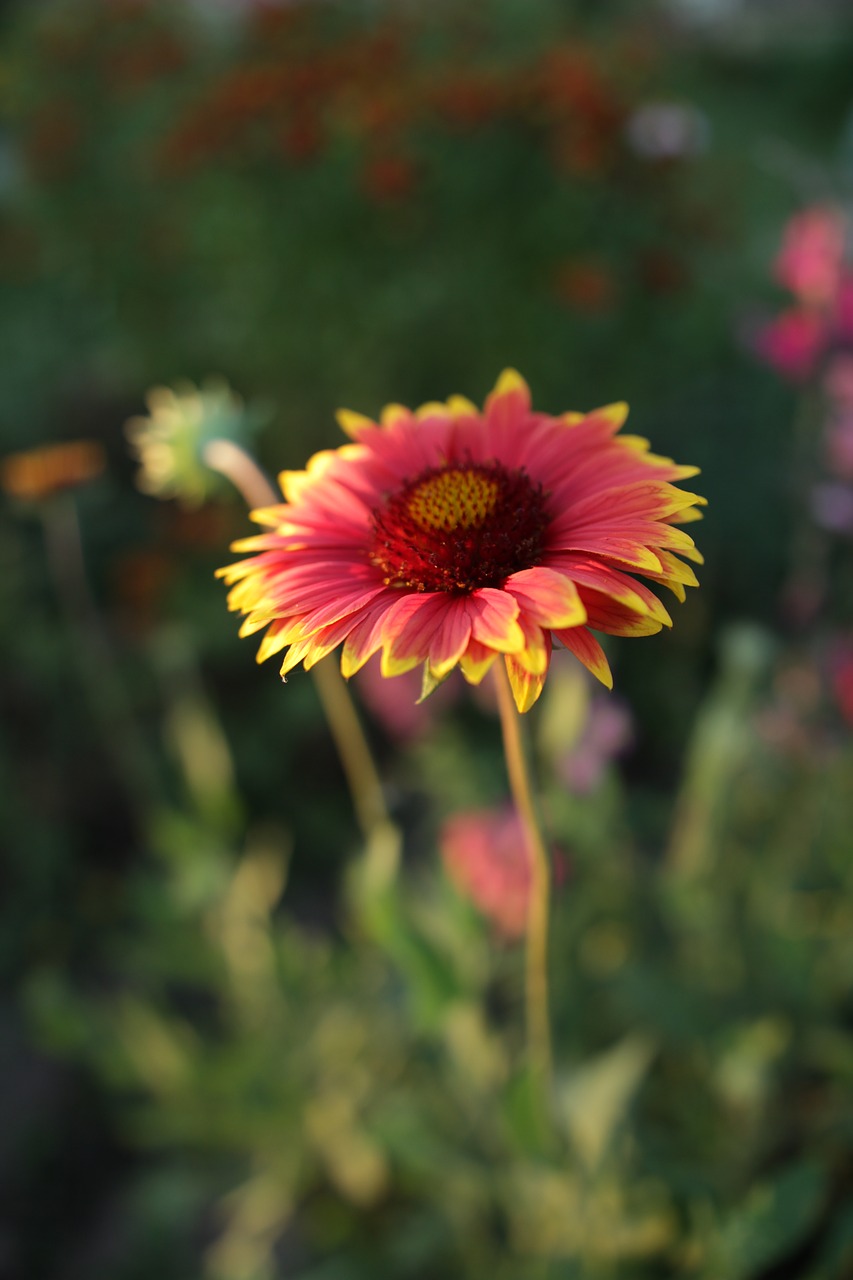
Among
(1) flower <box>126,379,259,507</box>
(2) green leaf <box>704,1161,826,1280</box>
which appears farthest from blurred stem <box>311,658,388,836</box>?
(2) green leaf <box>704,1161,826,1280</box>

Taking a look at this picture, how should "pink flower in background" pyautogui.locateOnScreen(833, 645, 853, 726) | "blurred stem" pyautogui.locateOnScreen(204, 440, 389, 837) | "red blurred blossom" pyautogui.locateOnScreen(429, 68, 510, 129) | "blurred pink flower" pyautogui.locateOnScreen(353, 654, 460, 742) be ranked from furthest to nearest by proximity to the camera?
"red blurred blossom" pyautogui.locateOnScreen(429, 68, 510, 129) < "blurred pink flower" pyautogui.locateOnScreen(353, 654, 460, 742) < "pink flower in background" pyautogui.locateOnScreen(833, 645, 853, 726) < "blurred stem" pyautogui.locateOnScreen(204, 440, 389, 837)

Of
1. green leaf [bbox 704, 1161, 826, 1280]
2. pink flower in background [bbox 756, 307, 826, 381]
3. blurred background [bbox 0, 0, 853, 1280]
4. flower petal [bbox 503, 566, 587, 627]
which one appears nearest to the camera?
flower petal [bbox 503, 566, 587, 627]

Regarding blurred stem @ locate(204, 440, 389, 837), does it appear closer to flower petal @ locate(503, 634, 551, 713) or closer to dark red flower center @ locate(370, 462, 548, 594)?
dark red flower center @ locate(370, 462, 548, 594)

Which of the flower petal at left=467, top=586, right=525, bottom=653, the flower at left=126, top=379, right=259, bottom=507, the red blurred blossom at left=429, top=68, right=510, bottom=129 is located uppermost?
the red blurred blossom at left=429, top=68, right=510, bottom=129

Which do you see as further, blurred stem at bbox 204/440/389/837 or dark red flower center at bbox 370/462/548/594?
blurred stem at bbox 204/440/389/837

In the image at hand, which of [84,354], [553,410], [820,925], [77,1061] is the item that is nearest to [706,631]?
[553,410]

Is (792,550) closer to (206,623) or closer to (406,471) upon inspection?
(206,623)

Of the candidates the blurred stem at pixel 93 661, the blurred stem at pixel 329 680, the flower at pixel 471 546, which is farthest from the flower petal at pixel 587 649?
the blurred stem at pixel 93 661
